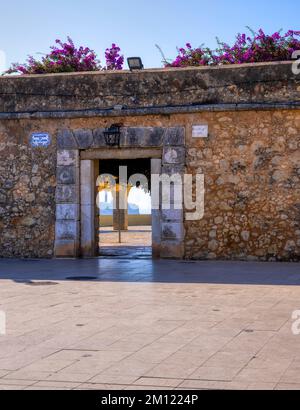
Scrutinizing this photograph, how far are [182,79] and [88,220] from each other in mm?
3169

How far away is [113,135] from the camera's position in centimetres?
1272

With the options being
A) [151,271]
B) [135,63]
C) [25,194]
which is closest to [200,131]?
[135,63]

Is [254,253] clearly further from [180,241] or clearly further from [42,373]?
[42,373]

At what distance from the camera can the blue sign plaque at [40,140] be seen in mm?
13156

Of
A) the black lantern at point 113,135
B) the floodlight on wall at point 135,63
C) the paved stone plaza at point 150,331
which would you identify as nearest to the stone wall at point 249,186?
the black lantern at point 113,135

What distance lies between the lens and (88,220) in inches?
516

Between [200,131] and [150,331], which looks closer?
[150,331]

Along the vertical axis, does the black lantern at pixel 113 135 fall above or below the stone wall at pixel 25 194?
above

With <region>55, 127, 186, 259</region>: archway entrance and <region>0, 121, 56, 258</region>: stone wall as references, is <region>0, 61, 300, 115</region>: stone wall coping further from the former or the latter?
<region>0, 121, 56, 258</region>: stone wall

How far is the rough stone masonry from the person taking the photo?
12094 mm

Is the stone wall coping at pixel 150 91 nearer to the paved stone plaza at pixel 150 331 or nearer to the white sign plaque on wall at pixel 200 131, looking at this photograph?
the white sign plaque on wall at pixel 200 131

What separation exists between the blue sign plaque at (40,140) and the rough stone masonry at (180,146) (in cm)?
7

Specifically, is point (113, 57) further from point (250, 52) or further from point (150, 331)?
point (150, 331)

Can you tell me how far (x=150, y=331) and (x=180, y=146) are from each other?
22.8 ft
